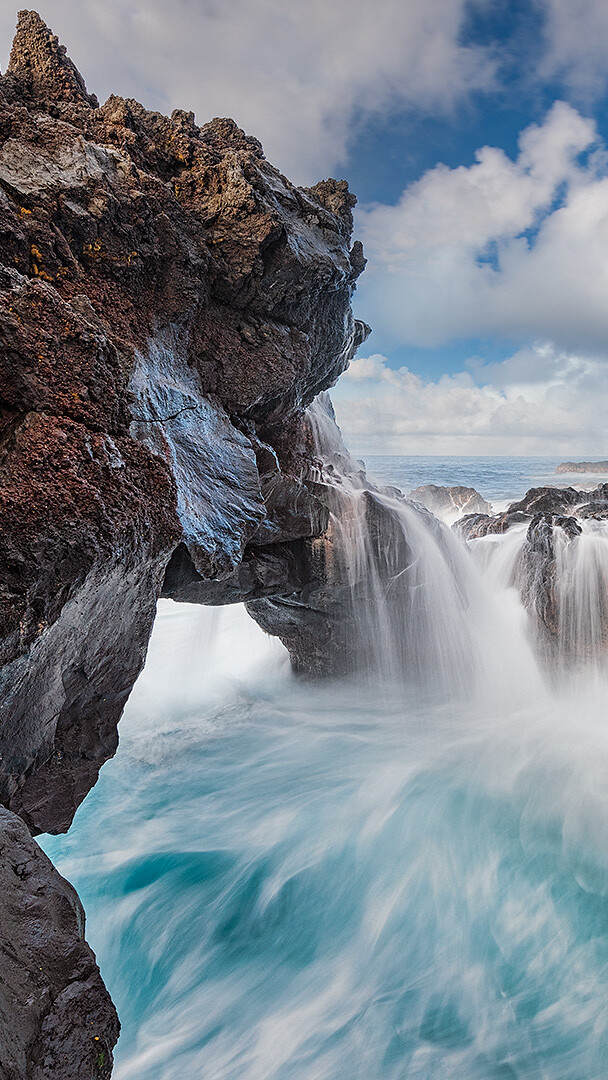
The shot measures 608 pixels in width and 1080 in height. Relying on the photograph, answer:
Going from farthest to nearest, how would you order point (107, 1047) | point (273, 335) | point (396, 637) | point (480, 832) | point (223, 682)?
point (223, 682) < point (396, 637) < point (480, 832) < point (273, 335) < point (107, 1047)

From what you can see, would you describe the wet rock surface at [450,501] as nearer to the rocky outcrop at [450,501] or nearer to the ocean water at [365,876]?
the rocky outcrop at [450,501]

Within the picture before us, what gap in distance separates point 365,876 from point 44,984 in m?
4.50

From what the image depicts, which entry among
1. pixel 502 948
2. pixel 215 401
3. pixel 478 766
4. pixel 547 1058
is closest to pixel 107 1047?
pixel 547 1058

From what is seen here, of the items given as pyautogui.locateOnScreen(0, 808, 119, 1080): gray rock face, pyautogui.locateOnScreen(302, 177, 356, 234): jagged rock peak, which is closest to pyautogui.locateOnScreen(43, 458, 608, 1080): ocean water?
pyautogui.locateOnScreen(0, 808, 119, 1080): gray rock face

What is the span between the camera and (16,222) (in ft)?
11.6

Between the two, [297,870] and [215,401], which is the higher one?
[215,401]

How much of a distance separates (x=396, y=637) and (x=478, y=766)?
8.13 feet

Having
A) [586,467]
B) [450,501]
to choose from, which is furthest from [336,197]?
[586,467]

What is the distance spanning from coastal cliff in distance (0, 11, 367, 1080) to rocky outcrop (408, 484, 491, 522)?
17553 mm

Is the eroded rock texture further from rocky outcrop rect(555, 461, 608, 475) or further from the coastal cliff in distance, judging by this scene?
rocky outcrop rect(555, 461, 608, 475)

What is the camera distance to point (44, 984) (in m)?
2.16

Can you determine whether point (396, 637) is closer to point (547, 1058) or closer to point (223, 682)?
point (223, 682)

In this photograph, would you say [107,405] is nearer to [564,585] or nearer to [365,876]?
[365,876]

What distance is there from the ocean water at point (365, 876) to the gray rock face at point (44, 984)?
253 centimetres
